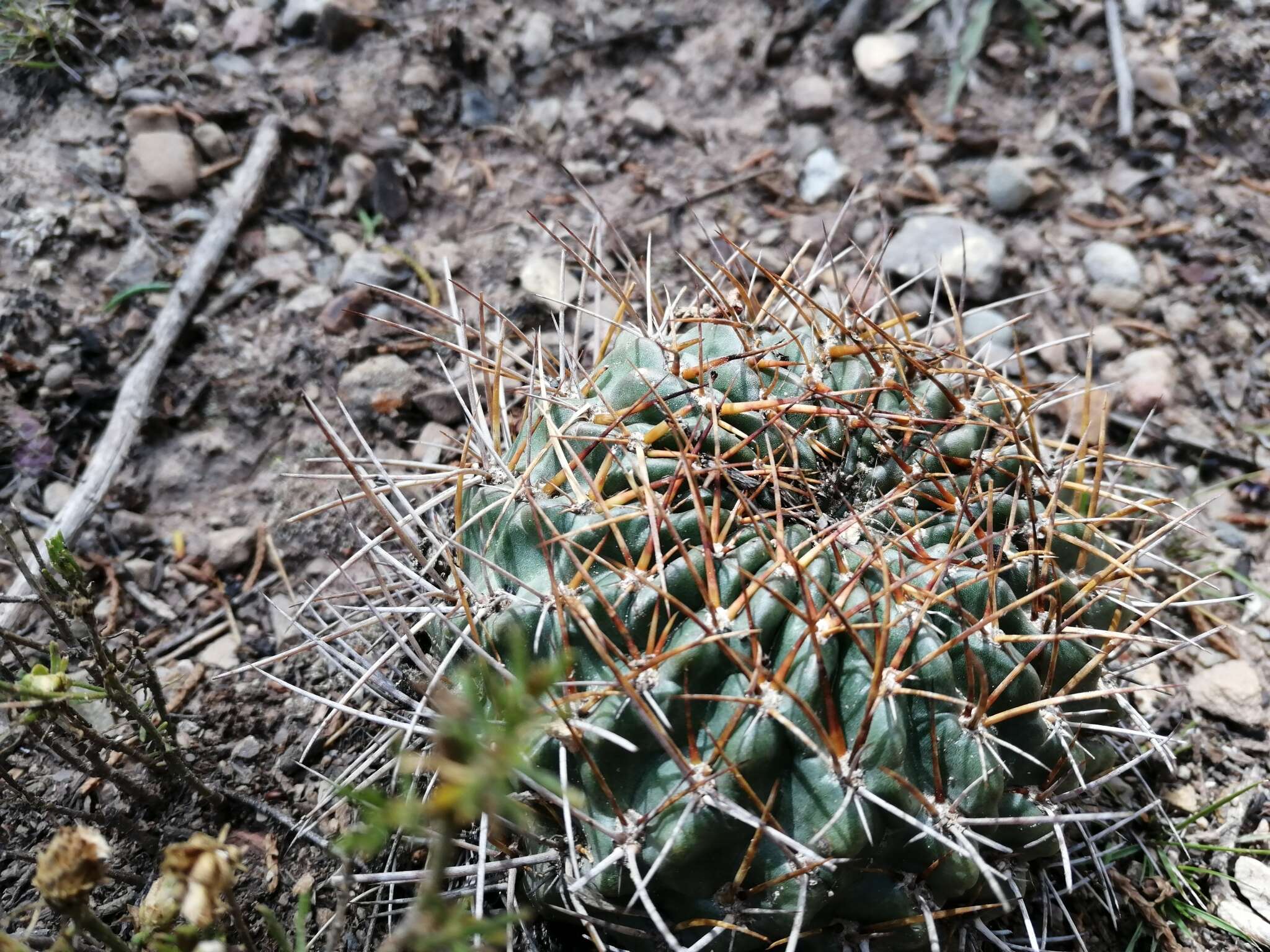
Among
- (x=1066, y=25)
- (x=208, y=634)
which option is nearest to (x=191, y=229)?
(x=208, y=634)

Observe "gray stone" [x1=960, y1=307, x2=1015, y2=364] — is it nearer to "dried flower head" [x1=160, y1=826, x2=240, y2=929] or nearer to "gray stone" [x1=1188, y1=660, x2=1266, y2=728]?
"gray stone" [x1=1188, y1=660, x2=1266, y2=728]

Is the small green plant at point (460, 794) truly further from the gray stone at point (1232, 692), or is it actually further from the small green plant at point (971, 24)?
the small green plant at point (971, 24)

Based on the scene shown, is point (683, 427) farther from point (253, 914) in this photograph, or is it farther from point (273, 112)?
point (273, 112)

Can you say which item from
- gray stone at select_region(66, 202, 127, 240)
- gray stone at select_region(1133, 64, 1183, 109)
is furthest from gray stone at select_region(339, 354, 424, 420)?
gray stone at select_region(1133, 64, 1183, 109)

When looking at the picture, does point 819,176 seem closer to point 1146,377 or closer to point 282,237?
point 1146,377

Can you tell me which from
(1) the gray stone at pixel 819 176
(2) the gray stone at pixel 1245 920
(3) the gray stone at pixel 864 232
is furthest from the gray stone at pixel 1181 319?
(2) the gray stone at pixel 1245 920
